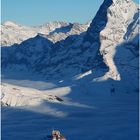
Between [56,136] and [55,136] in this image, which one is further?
[56,136]
